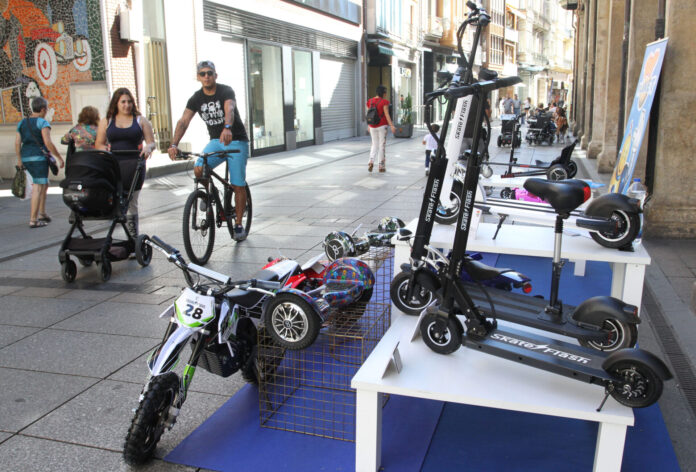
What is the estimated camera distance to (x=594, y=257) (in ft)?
12.0

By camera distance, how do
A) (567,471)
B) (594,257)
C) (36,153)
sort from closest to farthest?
(567,471) → (594,257) → (36,153)

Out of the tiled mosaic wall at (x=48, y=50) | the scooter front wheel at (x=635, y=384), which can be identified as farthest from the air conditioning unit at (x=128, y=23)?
the scooter front wheel at (x=635, y=384)

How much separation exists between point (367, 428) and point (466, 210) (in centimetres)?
109

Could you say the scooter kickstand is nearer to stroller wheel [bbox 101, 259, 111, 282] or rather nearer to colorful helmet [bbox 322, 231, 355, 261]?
colorful helmet [bbox 322, 231, 355, 261]

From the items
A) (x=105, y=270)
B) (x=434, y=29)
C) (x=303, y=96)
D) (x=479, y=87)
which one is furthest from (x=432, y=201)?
(x=434, y=29)

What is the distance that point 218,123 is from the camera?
6898 mm

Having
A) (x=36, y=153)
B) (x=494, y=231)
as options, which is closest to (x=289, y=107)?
(x=36, y=153)

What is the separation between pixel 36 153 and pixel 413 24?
3008cm

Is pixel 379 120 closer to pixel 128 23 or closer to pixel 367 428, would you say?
pixel 128 23

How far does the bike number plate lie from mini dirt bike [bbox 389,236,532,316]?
1154 millimetres

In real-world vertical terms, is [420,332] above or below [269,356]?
above

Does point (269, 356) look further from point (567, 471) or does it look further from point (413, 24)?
point (413, 24)

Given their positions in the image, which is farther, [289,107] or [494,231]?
[289,107]

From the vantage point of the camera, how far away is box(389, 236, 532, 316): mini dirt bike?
3.29 meters
